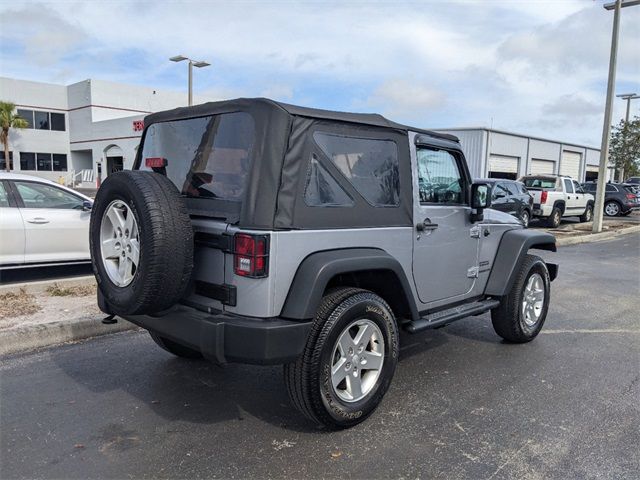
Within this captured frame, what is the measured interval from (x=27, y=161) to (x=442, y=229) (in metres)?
44.1

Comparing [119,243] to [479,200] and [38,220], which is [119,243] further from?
[38,220]

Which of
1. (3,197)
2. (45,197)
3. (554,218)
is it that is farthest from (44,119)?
(3,197)

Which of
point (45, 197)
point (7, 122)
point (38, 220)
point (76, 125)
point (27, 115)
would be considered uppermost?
point (27, 115)

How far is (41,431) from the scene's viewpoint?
10.9ft

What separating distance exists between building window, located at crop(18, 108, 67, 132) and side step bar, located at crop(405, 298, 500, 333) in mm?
43758

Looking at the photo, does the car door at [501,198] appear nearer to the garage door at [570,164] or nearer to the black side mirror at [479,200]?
the black side mirror at [479,200]

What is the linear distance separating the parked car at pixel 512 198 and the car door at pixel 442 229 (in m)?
10.8

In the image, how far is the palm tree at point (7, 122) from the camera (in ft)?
120

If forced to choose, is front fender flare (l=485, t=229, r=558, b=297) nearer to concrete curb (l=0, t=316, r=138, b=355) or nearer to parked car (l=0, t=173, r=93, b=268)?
concrete curb (l=0, t=316, r=138, b=355)

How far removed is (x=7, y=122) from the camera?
3734cm

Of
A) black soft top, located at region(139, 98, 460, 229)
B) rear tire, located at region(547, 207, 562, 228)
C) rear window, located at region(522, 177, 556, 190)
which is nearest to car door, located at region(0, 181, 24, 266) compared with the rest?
black soft top, located at region(139, 98, 460, 229)

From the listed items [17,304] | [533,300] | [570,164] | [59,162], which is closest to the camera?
[533,300]

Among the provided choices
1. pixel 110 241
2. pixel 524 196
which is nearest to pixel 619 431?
pixel 110 241

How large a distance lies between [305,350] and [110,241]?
1487 millimetres
